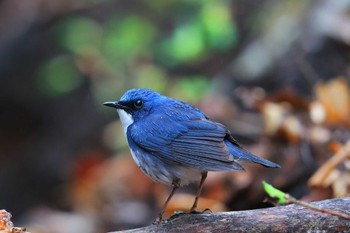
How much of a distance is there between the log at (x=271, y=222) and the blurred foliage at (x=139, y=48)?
4.73m

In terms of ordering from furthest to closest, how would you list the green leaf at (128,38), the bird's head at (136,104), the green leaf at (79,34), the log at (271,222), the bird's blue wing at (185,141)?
the green leaf at (79,34), the green leaf at (128,38), the bird's head at (136,104), the bird's blue wing at (185,141), the log at (271,222)

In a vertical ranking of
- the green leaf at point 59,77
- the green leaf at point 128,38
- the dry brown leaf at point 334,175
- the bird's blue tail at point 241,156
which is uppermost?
the green leaf at point 128,38

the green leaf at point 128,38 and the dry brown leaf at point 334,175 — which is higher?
the green leaf at point 128,38

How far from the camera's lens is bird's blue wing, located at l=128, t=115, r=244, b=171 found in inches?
153

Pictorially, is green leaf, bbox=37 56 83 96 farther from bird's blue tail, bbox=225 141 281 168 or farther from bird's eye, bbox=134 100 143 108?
bird's blue tail, bbox=225 141 281 168

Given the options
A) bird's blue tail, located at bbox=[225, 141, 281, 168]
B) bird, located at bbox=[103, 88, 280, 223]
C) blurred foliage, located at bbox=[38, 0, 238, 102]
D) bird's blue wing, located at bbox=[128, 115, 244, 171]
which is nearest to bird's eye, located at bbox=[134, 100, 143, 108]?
bird, located at bbox=[103, 88, 280, 223]

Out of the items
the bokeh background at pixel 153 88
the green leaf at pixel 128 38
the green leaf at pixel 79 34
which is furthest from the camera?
the green leaf at pixel 79 34

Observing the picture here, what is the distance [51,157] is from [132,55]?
1.82 metres

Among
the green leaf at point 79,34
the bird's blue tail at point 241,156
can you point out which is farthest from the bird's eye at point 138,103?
the green leaf at point 79,34

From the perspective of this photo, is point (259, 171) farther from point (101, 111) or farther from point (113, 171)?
point (101, 111)

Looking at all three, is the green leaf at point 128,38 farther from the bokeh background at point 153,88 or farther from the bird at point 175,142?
the bird at point 175,142

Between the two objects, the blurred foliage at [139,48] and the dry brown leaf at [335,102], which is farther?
the blurred foliage at [139,48]

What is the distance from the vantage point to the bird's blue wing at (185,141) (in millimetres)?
3896

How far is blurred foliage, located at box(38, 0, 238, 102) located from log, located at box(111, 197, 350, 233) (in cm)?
473
